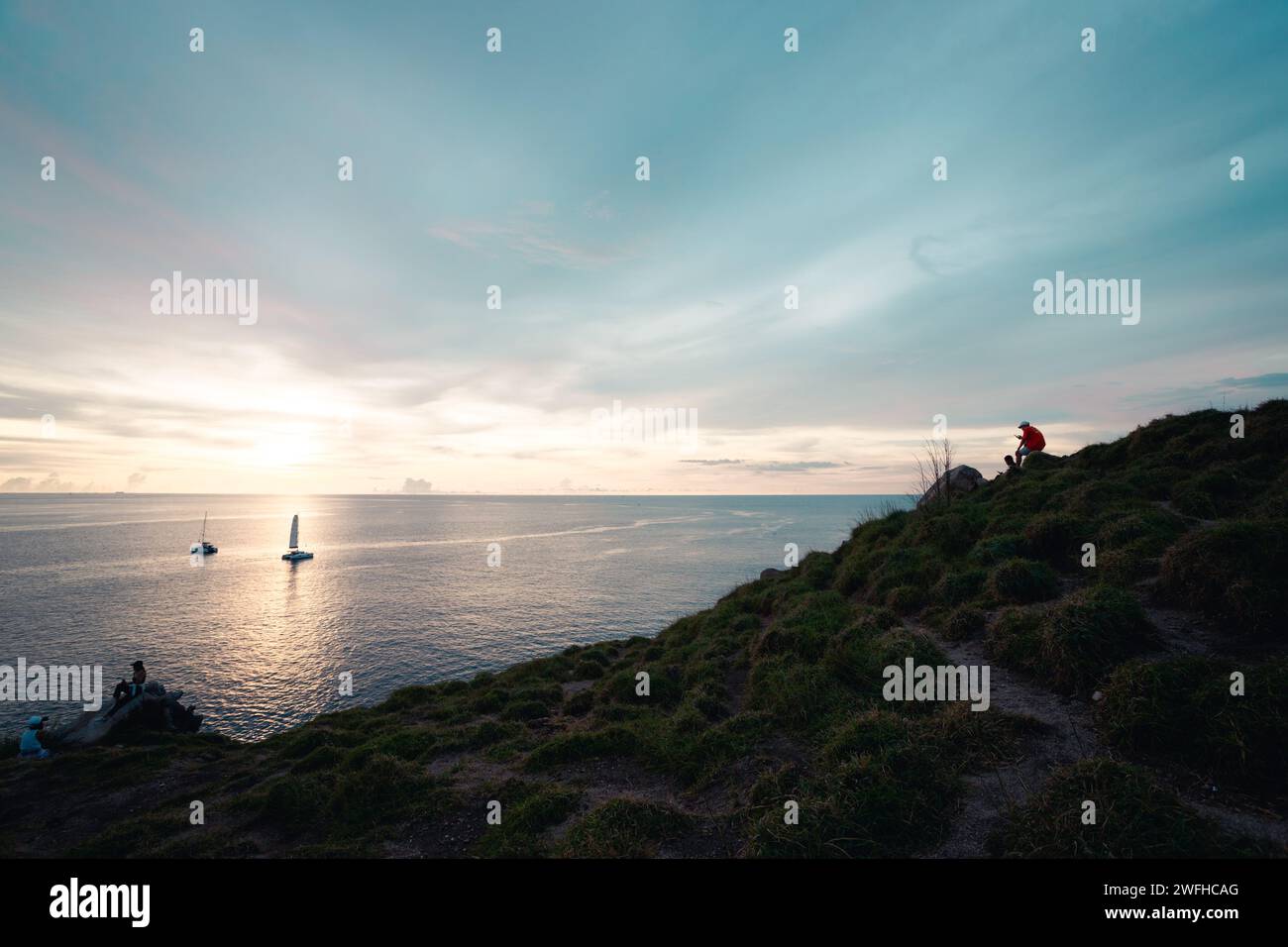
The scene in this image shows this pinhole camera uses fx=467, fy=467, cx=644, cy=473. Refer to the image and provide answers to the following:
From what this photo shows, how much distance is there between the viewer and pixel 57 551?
96.4 m

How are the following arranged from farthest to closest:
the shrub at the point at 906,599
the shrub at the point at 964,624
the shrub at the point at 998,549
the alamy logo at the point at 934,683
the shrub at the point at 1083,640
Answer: the shrub at the point at 906,599 → the shrub at the point at 998,549 → the shrub at the point at 964,624 → the alamy logo at the point at 934,683 → the shrub at the point at 1083,640

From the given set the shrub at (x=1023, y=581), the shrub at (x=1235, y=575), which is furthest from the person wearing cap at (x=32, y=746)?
the shrub at (x=1235, y=575)

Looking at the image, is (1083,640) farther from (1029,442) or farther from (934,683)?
(1029,442)

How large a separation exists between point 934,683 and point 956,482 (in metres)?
22.0

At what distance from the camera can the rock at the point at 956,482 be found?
28141 mm

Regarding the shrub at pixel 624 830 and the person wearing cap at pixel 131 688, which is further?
the person wearing cap at pixel 131 688

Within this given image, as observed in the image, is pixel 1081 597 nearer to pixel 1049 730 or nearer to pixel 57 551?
pixel 1049 730

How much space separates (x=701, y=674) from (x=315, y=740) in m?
15.9

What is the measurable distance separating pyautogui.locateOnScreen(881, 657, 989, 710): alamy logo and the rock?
1829 centimetres

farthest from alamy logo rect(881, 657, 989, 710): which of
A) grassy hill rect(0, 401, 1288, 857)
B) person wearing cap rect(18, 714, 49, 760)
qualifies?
person wearing cap rect(18, 714, 49, 760)

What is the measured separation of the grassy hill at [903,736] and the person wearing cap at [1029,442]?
393 centimetres

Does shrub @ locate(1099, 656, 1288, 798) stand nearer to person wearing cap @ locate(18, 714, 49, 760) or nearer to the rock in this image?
the rock
